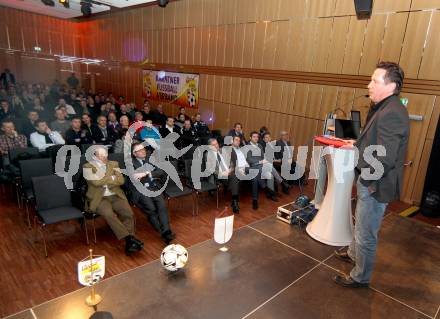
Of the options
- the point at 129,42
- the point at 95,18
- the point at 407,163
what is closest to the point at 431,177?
the point at 407,163

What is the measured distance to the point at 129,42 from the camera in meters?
13.2

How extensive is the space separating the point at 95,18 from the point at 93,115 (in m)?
7.23

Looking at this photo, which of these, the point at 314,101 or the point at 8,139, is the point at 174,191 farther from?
the point at 314,101

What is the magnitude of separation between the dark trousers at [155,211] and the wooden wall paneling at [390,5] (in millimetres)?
5978

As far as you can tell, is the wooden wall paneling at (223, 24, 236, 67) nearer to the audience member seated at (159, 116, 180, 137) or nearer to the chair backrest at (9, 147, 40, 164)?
the audience member seated at (159, 116, 180, 137)

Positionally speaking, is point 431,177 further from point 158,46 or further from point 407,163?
point 158,46

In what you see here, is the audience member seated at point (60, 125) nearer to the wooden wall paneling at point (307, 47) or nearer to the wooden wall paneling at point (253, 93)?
the wooden wall paneling at point (253, 93)

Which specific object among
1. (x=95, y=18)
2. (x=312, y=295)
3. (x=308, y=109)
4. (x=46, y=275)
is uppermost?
(x=95, y=18)

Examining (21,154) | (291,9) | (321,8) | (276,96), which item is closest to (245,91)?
(276,96)

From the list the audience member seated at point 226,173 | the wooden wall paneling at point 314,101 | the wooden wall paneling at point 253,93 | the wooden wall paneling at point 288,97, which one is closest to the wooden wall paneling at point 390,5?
the wooden wall paneling at point 314,101

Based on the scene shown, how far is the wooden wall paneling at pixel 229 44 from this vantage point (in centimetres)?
911

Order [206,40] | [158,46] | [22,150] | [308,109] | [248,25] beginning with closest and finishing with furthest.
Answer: [22,150] → [308,109] → [248,25] → [206,40] → [158,46]

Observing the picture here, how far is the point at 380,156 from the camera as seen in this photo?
7.72 ft

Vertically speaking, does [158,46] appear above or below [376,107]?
above
